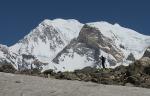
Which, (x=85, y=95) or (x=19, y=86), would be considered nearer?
(x=85, y=95)

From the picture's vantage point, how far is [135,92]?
13.3 m

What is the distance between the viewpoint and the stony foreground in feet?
43.2

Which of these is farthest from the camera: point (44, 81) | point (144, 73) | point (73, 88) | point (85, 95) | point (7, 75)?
point (144, 73)

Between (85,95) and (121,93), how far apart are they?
95 cm

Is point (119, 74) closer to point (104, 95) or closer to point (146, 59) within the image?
point (146, 59)

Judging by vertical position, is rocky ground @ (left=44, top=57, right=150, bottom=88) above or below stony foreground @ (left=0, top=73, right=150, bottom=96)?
above

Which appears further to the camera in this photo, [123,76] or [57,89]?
[123,76]

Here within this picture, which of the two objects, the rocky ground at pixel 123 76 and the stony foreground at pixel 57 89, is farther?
the rocky ground at pixel 123 76

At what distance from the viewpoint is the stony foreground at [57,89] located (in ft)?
43.2

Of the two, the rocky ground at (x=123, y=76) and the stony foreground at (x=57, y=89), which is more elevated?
the rocky ground at (x=123, y=76)

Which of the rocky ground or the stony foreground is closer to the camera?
the stony foreground

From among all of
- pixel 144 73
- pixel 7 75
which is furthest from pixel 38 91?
pixel 144 73

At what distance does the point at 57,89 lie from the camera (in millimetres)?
13648

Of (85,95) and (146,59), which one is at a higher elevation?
(146,59)
